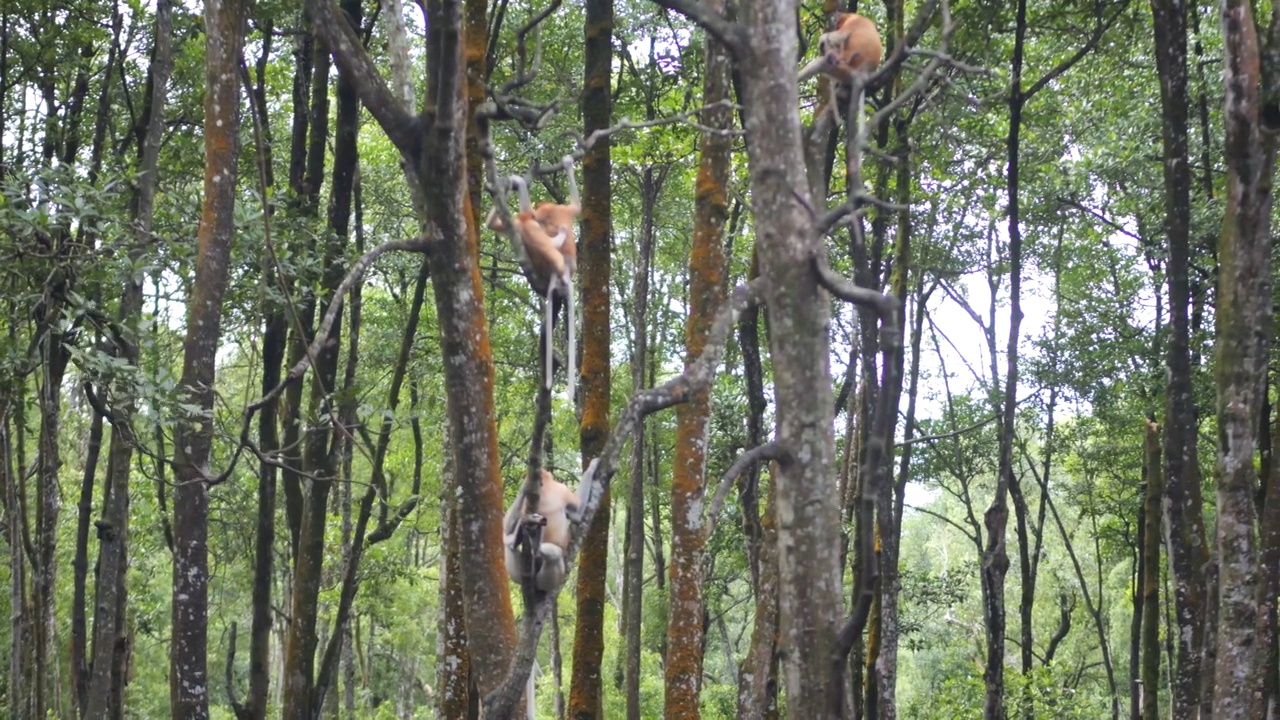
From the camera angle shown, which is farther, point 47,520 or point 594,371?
point 47,520

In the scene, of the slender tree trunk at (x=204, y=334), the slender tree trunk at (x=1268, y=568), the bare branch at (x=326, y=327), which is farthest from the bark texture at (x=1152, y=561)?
the bare branch at (x=326, y=327)

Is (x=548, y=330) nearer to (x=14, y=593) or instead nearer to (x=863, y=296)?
(x=863, y=296)

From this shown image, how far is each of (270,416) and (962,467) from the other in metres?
13.1

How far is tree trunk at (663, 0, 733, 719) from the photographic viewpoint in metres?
6.80

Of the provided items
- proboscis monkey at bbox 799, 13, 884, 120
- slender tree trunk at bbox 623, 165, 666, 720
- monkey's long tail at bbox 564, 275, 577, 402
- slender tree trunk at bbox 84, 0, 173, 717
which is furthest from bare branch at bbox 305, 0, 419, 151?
slender tree trunk at bbox 623, 165, 666, 720

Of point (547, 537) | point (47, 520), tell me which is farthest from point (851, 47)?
point (47, 520)

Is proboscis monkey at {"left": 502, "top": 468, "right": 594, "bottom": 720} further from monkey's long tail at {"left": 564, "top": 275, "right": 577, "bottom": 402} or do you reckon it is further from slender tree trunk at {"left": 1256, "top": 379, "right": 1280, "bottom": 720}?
slender tree trunk at {"left": 1256, "top": 379, "right": 1280, "bottom": 720}

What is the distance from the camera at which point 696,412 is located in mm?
6754

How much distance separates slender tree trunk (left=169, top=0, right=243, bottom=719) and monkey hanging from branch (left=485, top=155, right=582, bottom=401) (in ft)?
6.17

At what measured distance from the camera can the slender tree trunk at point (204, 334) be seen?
607 cm

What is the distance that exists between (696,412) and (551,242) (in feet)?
5.84

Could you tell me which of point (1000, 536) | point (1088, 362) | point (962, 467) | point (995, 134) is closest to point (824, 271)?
point (1000, 536)

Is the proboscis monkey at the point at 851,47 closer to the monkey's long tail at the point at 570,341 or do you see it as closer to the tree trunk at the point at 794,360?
the monkey's long tail at the point at 570,341

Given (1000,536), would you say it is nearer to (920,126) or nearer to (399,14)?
(920,126)
